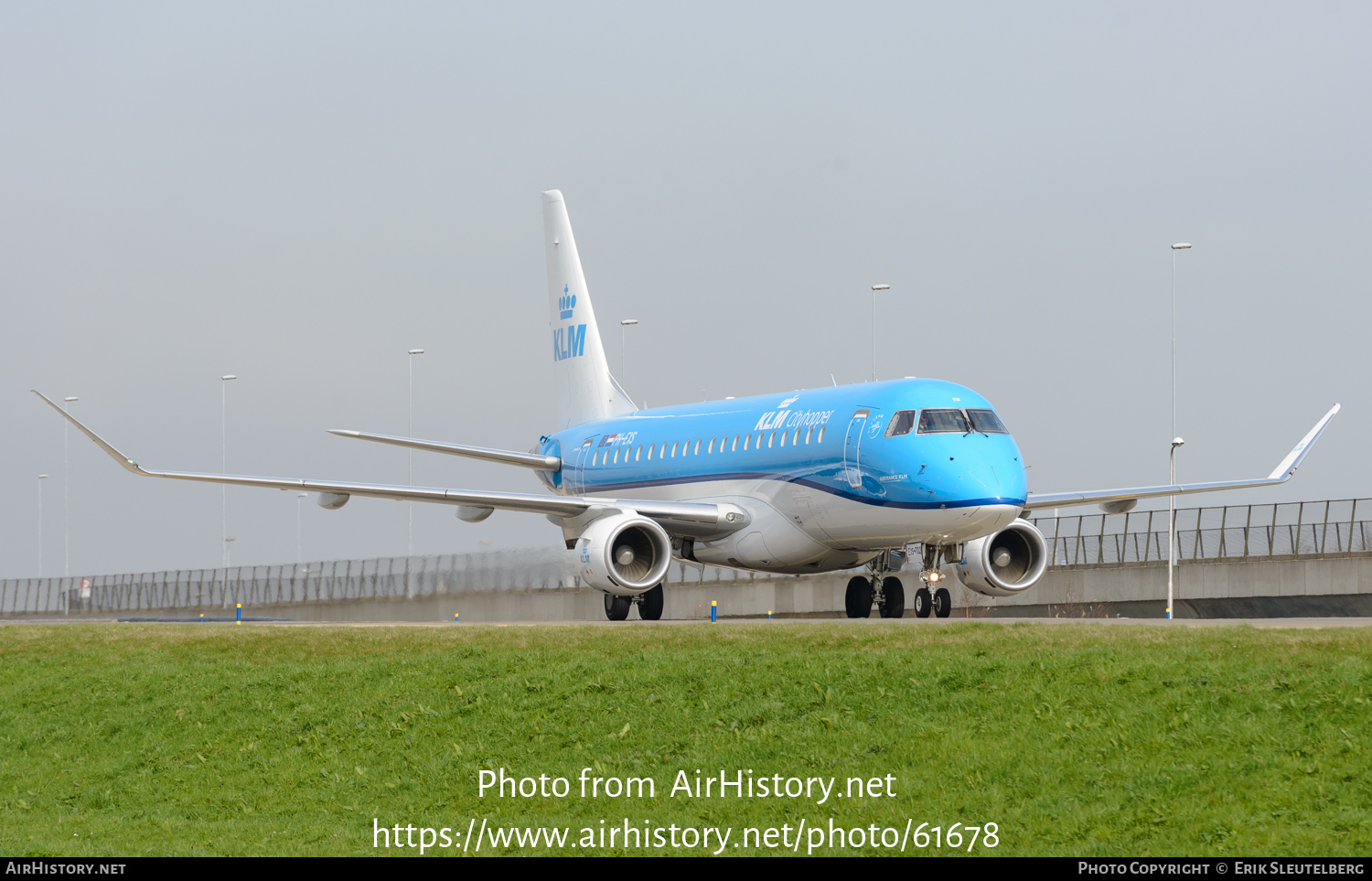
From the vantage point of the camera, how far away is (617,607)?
32594 millimetres

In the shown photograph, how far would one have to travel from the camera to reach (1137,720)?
52.2 feet

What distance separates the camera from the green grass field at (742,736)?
1414 centimetres

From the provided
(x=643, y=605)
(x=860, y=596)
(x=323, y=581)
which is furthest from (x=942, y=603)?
(x=323, y=581)

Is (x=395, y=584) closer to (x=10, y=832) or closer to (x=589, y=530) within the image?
(x=589, y=530)

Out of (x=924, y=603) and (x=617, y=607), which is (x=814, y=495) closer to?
(x=924, y=603)

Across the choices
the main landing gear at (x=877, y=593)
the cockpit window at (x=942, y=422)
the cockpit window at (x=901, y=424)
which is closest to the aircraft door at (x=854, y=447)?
the cockpit window at (x=901, y=424)

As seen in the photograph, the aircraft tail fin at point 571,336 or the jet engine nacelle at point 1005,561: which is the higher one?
the aircraft tail fin at point 571,336

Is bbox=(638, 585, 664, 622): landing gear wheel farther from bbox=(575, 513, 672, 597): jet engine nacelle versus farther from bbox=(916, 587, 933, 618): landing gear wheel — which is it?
bbox=(916, 587, 933, 618): landing gear wheel

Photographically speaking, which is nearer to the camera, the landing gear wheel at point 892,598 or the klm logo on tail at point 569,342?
the landing gear wheel at point 892,598

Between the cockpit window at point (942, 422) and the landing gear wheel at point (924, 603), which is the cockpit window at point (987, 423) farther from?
the landing gear wheel at point (924, 603)

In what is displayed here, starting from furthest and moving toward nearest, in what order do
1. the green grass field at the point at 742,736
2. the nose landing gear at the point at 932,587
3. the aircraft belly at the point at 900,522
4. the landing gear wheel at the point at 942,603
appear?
the landing gear wheel at the point at 942,603 < the nose landing gear at the point at 932,587 < the aircraft belly at the point at 900,522 < the green grass field at the point at 742,736

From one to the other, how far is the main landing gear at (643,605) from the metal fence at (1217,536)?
12.9 meters

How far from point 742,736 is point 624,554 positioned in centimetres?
1316
